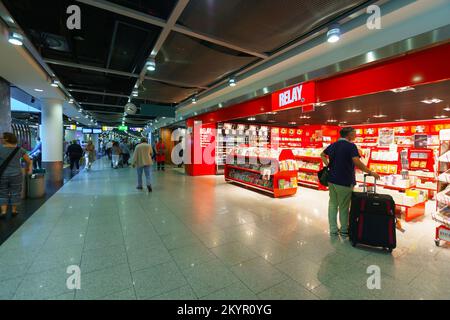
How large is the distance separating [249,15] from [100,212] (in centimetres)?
451

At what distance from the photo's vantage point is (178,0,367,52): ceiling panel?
2.82 meters

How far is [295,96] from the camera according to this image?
175 inches

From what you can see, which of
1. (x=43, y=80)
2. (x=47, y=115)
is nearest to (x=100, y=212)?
(x=43, y=80)

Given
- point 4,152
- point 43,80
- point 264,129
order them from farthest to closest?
point 264,129 < point 43,80 < point 4,152

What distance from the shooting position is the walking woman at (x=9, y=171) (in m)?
3.74

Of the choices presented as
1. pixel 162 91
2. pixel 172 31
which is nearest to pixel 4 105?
pixel 162 91

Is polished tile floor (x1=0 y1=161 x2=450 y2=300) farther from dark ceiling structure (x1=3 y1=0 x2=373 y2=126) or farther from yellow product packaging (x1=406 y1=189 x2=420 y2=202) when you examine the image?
dark ceiling structure (x1=3 y1=0 x2=373 y2=126)

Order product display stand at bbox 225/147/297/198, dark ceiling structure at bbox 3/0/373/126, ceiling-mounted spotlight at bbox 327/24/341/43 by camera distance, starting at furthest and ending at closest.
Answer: product display stand at bbox 225/147/297/198
ceiling-mounted spotlight at bbox 327/24/341/43
dark ceiling structure at bbox 3/0/373/126

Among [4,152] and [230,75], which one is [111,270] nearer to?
[4,152]

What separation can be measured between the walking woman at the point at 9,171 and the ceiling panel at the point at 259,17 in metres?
3.74

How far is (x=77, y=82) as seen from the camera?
23.5 feet

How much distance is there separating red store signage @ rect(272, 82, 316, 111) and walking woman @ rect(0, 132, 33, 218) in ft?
17.3

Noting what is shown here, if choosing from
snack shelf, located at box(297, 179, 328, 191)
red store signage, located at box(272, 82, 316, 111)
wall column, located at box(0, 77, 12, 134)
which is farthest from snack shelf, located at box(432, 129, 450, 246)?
wall column, located at box(0, 77, 12, 134)

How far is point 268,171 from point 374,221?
123 inches
